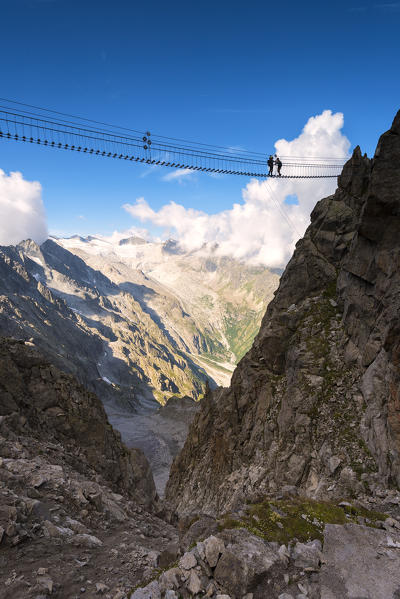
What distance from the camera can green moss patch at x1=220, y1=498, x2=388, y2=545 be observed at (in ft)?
36.9

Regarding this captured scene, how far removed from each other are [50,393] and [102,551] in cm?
2274

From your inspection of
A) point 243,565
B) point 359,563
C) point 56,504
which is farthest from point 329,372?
point 56,504

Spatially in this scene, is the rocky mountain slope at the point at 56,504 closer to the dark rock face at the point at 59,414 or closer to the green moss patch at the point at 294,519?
the dark rock face at the point at 59,414

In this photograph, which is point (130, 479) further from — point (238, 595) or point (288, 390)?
point (238, 595)

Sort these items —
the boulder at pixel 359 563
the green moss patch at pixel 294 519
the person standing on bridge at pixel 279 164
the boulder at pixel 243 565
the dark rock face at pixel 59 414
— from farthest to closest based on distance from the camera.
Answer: the person standing on bridge at pixel 279 164, the dark rock face at pixel 59 414, the green moss patch at pixel 294 519, the boulder at pixel 243 565, the boulder at pixel 359 563

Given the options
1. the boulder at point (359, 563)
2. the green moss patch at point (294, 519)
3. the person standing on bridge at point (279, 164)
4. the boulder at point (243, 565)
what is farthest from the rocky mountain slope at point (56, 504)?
the person standing on bridge at point (279, 164)

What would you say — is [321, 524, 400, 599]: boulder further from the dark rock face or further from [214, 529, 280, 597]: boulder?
the dark rock face

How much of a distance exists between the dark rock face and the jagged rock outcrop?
42.5 ft

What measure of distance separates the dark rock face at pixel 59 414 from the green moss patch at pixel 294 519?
17.9 metres

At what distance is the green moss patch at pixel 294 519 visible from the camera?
11.2m

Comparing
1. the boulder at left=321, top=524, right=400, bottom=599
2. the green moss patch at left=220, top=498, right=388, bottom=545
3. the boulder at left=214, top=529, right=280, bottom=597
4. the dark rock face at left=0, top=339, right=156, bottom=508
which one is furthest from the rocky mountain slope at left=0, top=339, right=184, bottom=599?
the boulder at left=321, top=524, right=400, bottom=599

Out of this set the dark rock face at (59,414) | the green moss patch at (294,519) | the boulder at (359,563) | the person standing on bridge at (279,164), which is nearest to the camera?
the boulder at (359,563)

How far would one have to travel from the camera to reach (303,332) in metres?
34.4

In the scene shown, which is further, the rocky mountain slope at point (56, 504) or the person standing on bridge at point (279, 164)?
the person standing on bridge at point (279, 164)
